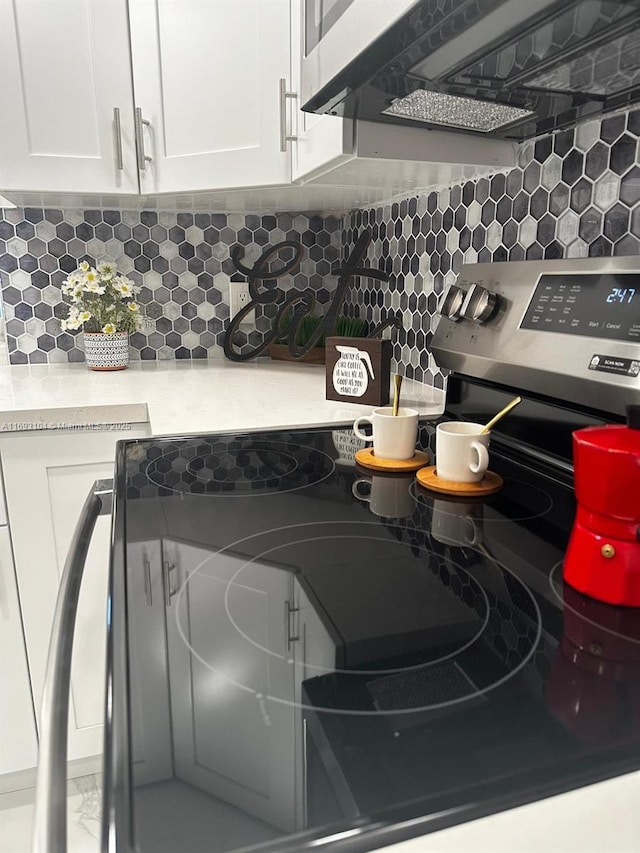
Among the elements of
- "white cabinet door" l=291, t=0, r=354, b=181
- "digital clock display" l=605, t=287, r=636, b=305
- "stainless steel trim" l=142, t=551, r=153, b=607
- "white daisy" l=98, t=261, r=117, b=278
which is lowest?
"stainless steel trim" l=142, t=551, r=153, b=607

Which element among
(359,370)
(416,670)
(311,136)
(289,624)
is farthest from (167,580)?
(311,136)

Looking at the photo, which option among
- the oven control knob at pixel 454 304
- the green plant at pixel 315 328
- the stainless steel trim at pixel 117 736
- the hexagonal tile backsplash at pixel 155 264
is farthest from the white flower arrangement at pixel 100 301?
the stainless steel trim at pixel 117 736

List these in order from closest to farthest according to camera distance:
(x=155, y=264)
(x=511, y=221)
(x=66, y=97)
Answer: (x=511, y=221), (x=66, y=97), (x=155, y=264)

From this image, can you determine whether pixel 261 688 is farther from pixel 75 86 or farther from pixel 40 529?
pixel 75 86

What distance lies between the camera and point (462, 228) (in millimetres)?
1406

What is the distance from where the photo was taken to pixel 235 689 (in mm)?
441

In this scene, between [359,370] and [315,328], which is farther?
[315,328]

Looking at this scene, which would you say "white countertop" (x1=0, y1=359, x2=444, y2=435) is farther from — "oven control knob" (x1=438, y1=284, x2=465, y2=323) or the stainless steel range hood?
the stainless steel range hood

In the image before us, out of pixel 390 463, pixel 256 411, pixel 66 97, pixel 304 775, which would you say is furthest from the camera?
pixel 66 97

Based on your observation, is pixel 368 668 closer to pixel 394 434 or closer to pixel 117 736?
pixel 117 736

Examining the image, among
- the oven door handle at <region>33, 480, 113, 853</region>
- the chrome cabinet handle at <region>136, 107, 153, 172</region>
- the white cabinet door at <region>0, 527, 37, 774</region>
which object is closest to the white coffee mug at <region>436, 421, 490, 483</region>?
the oven door handle at <region>33, 480, 113, 853</region>

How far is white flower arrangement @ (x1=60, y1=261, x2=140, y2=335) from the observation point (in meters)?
1.81

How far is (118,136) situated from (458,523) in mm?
1362

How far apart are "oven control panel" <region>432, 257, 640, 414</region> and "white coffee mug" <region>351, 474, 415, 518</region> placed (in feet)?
0.89
